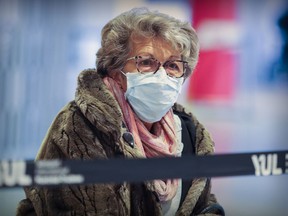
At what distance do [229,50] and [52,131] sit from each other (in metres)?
1.00

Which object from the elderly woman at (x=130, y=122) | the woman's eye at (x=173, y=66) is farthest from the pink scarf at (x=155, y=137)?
the woman's eye at (x=173, y=66)

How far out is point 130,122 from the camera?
87.3 inches

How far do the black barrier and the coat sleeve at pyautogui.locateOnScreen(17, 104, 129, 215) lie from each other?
4cm

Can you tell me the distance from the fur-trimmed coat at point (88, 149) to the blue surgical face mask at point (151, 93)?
0.13m

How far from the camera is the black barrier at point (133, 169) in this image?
81.4 inches

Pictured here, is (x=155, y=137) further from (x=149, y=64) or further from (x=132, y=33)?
(x=132, y=33)

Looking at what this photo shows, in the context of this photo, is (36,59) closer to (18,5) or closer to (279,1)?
(18,5)

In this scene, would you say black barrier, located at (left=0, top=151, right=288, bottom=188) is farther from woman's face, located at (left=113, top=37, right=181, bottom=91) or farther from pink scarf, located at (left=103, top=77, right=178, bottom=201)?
woman's face, located at (left=113, top=37, right=181, bottom=91)

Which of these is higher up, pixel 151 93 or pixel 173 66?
pixel 173 66

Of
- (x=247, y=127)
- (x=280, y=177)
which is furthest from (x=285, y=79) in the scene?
(x=280, y=177)

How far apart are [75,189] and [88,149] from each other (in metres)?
0.19

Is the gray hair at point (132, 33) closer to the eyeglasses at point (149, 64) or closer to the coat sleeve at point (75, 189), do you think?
the eyeglasses at point (149, 64)

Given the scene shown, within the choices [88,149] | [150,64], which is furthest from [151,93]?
[88,149]

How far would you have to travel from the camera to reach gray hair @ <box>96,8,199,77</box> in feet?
7.18
